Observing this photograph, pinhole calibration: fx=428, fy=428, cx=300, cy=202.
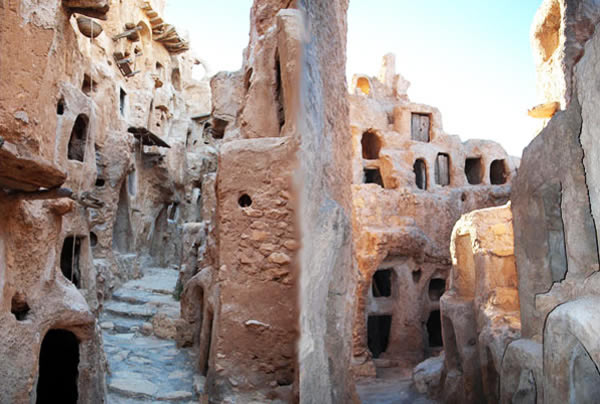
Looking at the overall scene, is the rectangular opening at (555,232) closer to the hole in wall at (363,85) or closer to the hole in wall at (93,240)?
the hole in wall at (93,240)

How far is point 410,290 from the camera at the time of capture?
1502cm

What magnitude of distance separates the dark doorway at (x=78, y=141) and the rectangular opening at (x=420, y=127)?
1524 centimetres

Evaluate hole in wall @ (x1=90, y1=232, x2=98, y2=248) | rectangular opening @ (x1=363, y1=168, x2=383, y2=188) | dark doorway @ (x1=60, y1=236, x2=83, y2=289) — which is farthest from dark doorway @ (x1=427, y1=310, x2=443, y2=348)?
dark doorway @ (x1=60, y1=236, x2=83, y2=289)

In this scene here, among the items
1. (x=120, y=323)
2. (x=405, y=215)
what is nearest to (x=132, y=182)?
(x=120, y=323)

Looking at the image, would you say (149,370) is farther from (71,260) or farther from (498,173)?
(498,173)

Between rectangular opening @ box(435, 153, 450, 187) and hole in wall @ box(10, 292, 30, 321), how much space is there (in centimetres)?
1945

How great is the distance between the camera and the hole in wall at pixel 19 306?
4.10m

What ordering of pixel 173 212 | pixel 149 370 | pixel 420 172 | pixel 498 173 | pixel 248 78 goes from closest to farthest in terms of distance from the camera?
pixel 248 78
pixel 149 370
pixel 420 172
pixel 173 212
pixel 498 173

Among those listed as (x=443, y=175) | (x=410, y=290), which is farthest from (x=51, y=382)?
(x=443, y=175)

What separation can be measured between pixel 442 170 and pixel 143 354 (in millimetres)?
17390

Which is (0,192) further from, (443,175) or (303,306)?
(443,175)

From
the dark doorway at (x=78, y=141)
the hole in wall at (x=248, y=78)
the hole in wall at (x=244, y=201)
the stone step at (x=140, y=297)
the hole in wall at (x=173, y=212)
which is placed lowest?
the stone step at (x=140, y=297)

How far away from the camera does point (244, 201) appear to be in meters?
4.75

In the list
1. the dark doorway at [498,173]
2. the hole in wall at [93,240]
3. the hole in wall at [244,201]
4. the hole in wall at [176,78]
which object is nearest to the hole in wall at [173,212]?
the hole in wall at [93,240]
